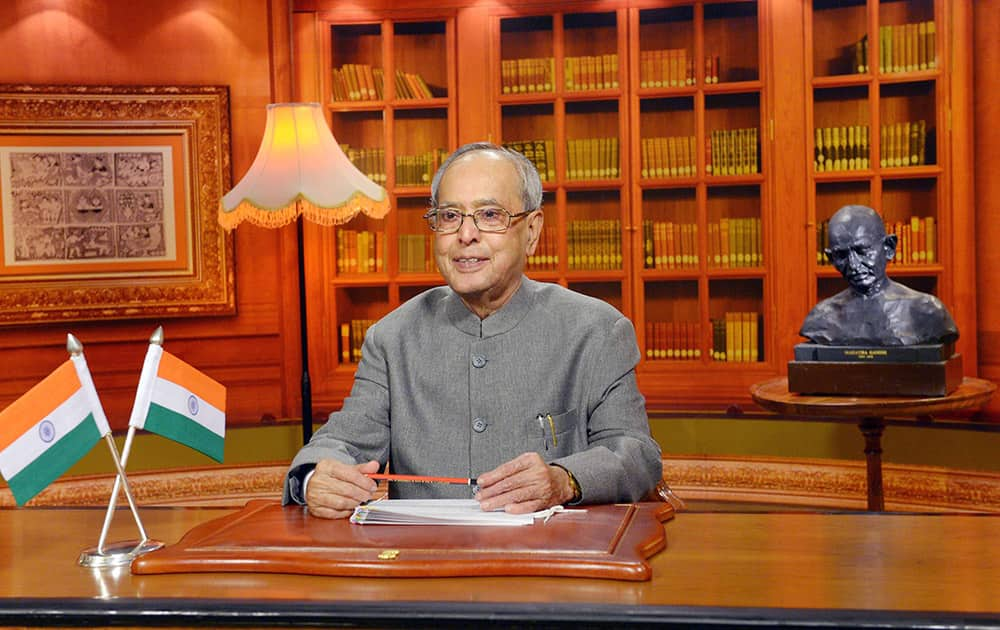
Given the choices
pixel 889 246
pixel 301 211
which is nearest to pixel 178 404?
pixel 301 211

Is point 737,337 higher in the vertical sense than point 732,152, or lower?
lower

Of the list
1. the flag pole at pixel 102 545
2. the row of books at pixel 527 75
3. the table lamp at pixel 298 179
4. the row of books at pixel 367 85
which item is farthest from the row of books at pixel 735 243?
the flag pole at pixel 102 545

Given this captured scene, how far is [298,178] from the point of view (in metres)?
4.68

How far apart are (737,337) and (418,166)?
1.85 m

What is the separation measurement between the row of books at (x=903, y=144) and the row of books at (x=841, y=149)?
0.25ft

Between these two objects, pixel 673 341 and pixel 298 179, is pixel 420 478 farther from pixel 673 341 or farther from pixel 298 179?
pixel 673 341

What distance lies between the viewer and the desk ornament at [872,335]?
3.99m

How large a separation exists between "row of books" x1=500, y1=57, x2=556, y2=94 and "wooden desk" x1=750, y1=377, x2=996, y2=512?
2122 millimetres

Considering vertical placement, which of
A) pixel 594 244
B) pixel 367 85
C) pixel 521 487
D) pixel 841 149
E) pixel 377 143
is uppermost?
pixel 367 85

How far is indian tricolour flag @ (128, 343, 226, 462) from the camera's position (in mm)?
1900

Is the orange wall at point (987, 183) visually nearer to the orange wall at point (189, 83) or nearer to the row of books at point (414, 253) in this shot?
the row of books at point (414, 253)

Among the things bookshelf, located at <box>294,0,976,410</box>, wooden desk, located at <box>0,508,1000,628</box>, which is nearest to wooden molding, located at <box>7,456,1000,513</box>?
bookshelf, located at <box>294,0,976,410</box>

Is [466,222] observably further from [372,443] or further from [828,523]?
[828,523]

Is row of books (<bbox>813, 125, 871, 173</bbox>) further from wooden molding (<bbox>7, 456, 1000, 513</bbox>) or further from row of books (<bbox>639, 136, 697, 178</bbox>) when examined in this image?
wooden molding (<bbox>7, 456, 1000, 513</bbox>)
